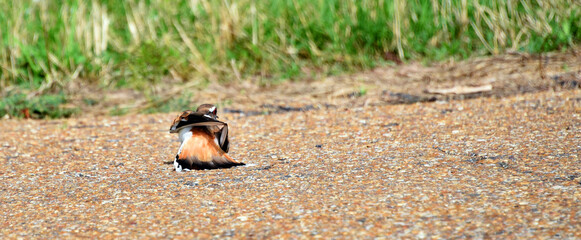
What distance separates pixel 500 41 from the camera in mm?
5941

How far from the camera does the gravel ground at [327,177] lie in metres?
2.39

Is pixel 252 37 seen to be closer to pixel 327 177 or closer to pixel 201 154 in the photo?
pixel 201 154

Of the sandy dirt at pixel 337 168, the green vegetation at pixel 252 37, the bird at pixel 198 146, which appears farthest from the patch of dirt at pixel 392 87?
the bird at pixel 198 146

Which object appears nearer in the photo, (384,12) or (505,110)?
(505,110)

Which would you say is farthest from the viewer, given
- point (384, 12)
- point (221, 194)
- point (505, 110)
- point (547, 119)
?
point (384, 12)

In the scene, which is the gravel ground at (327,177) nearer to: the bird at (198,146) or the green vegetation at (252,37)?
the bird at (198,146)

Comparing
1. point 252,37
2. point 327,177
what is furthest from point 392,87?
point 327,177

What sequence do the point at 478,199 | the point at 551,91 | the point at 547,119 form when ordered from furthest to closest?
1. the point at 551,91
2. the point at 547,119
3. the point at 478,199

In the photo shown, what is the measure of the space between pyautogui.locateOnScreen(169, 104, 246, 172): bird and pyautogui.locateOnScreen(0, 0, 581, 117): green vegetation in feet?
9.06

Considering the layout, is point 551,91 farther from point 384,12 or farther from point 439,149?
point 384,12

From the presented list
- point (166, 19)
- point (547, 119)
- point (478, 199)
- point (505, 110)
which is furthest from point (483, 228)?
point (166, 19)

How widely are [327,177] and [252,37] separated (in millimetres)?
3663

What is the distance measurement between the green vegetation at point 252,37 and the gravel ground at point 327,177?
1468mm

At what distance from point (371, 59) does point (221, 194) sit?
372 centimetres
